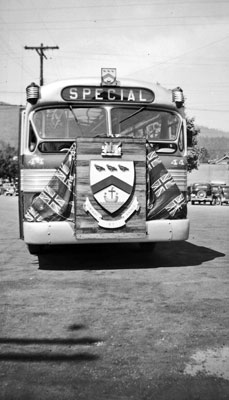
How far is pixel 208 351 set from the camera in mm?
3887

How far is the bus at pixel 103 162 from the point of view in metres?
7.12

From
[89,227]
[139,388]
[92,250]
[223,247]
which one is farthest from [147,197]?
[139,388]

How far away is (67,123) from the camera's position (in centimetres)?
764

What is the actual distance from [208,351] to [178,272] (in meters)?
3.58

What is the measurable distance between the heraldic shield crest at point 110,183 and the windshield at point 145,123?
67 centimetres

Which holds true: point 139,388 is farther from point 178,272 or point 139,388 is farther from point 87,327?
point 178,272

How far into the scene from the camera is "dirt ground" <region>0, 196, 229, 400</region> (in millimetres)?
3246

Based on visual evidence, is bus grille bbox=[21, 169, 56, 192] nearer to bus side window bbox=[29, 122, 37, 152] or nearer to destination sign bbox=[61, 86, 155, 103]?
bus side window bbox=[29, 122, 37, 152]

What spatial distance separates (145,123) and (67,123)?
138 centimetres

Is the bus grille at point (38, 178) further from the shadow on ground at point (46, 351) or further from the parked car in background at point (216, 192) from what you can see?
the parked car in background at point (216, 192)

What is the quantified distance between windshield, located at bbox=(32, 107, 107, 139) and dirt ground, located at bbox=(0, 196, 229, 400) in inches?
91.8

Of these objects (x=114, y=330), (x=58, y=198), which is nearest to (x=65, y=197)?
(x=58, y=198)

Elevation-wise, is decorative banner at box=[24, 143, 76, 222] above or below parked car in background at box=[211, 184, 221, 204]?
above

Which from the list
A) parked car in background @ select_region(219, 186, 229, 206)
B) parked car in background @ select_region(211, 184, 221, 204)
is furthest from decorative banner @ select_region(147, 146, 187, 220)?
parked car in background @ select_region(211, 184, 221, 204)
